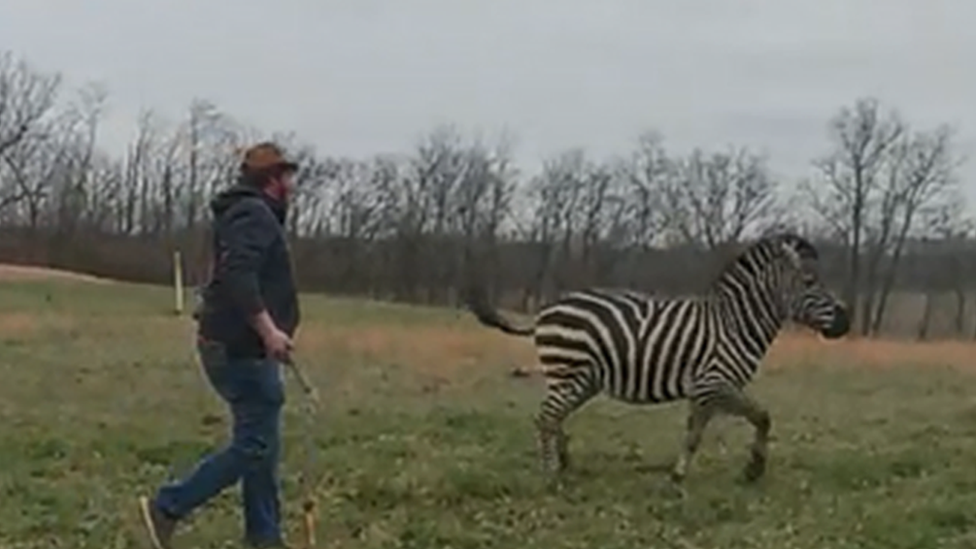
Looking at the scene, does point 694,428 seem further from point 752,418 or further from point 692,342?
point 692,342

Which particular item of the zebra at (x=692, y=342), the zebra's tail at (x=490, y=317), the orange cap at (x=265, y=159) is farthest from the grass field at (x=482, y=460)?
the orange cap at (x=265, y=159)

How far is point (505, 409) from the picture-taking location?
550 inches

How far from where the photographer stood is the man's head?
6.78 m

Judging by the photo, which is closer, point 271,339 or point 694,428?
point 271,339

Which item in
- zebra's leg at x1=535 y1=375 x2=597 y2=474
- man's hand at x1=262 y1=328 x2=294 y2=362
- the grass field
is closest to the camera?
man's hand at x1=262 y1=328 x2=294 y2=362

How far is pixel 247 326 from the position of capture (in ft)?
21.6

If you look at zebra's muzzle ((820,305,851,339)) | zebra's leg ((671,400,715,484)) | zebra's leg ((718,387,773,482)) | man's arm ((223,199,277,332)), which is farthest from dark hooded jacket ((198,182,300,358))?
zebra's muzzle ((820,305,851,339))

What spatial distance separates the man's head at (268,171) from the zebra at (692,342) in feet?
11.4

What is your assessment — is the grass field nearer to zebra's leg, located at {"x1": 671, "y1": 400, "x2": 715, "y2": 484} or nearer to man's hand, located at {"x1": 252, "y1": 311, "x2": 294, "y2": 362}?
zebra's leg, located at {"x1": 671, "y1": 400, "x2": 715, "y2": 484}

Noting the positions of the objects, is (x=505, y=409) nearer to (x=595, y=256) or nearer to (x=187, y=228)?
(x=187, y=228)

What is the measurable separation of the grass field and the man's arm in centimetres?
140

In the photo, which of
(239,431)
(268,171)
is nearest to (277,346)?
(239,431)

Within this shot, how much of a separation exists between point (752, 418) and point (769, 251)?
114 cm

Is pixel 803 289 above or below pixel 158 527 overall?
above
